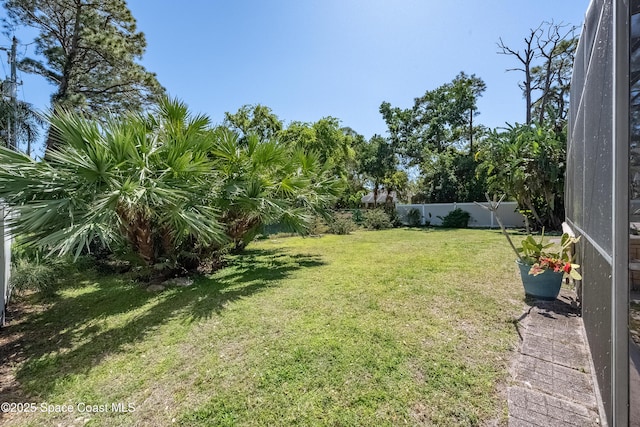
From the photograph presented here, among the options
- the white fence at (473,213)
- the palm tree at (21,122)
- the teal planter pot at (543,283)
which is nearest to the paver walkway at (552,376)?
the teal planter pot at (543,283)

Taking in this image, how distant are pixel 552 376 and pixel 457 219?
1599 cm

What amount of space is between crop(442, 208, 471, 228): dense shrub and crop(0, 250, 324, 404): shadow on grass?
1306 cm

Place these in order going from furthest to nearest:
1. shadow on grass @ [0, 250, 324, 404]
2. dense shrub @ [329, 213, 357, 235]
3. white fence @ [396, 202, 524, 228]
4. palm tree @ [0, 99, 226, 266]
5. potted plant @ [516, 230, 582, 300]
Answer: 1. white fence @ [396, 202, 524, 228]
2. dense shrub @ [329, 213, 357, 235]
3. potted plant @ [516, 230, 582, 300]
4. palm tree @ [0, 99, 226, 266]
5. shadow on grass @ [0, 250, 324, 404]

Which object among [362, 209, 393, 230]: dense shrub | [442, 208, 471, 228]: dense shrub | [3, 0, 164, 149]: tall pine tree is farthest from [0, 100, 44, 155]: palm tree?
[442, 208, 471, 228]: dense shrub

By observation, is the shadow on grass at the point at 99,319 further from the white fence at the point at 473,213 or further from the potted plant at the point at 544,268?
the white fence at the point at 473,213

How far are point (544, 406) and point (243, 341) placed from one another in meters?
2.75

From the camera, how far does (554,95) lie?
2070cm

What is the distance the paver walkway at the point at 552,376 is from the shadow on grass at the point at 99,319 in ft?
12.2

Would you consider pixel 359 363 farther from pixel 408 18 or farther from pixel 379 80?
pixel 379 80

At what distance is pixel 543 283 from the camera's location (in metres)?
3.95

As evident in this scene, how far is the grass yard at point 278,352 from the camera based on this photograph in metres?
2.25

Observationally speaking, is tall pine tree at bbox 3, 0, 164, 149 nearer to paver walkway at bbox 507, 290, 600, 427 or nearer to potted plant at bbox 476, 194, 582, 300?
potted plant at bbox 476, 194, 582, 300

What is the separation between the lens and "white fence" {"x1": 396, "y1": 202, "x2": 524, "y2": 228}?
15534 millimetres

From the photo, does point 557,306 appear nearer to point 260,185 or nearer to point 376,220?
point 260,185
